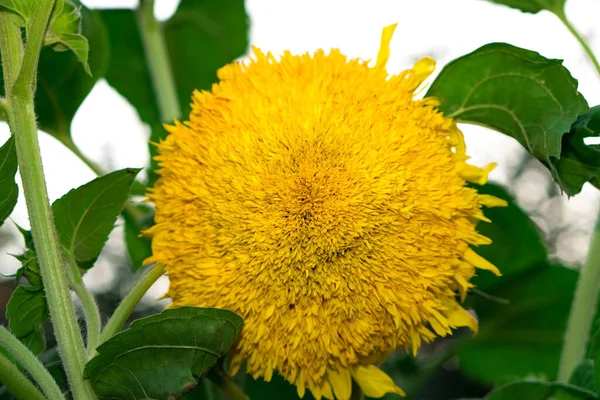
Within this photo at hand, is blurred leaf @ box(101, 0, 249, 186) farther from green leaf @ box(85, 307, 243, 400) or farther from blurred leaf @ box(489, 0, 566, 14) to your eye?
green leaf @ box(85, 307, 243, 400)

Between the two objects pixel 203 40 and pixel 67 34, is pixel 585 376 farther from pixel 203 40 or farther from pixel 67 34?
pixel 203 40

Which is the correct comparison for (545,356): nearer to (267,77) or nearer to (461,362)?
(461,362)

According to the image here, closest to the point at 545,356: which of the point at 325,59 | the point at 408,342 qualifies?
the point at 408,342

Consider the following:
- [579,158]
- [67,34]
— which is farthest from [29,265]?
[579,158]

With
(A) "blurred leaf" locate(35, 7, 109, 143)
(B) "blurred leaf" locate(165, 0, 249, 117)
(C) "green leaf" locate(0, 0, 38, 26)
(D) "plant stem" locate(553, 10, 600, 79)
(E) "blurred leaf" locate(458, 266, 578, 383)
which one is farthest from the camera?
(B) "blurred leaf" locate(165, 0, 249, 117)

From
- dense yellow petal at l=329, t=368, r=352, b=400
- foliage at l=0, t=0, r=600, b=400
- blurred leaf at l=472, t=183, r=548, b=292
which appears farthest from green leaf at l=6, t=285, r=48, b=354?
blurred leaf at l=472, t=183, r=548, b=292

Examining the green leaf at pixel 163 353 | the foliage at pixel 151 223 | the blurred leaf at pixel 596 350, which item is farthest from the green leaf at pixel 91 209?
the blurred leaf at pixel 596 350

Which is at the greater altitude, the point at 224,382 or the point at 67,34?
the point at 67,34
